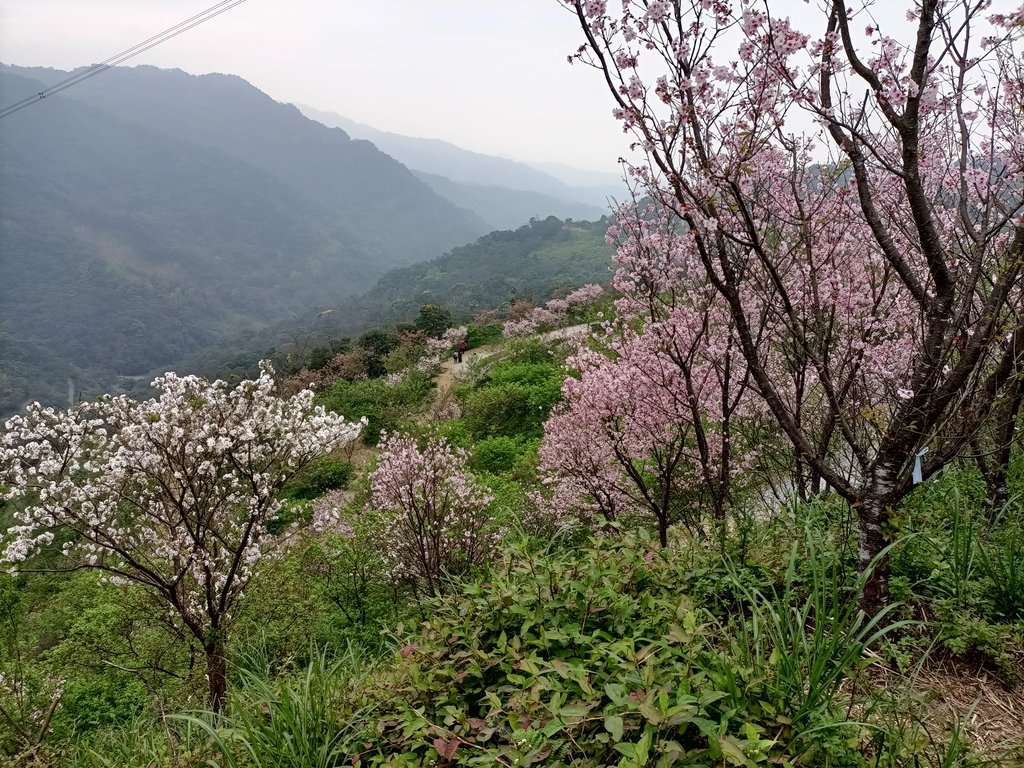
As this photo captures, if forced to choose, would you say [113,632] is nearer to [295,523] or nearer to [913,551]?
[295,523]

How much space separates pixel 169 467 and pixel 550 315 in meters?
25.2

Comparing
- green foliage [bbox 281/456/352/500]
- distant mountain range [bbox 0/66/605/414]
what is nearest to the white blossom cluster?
green foliage [bbox 281/456/352/500]

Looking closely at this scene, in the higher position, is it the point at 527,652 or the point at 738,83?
the point at 738,83

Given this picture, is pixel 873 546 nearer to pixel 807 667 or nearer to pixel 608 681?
pixel 807 667

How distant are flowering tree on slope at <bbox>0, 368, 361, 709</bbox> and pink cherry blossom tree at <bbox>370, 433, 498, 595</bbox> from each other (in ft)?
5.07

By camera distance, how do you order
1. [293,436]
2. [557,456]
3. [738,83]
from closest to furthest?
[738,83], [293,436], [557,456]

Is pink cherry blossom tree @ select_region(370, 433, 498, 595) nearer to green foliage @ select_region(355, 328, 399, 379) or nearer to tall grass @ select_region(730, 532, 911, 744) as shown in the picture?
tall grass @ select_region(730, 532, 911, 744)

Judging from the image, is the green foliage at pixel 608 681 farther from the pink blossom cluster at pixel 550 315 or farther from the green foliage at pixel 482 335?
the green foliage at pixel 482 335

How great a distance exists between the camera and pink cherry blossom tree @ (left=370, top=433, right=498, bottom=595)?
7824mm

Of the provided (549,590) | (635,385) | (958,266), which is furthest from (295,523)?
(958,266)

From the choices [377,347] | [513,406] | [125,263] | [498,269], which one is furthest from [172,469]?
[125,263]

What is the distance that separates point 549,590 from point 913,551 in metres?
2.40

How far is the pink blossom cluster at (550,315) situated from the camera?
28859 mm

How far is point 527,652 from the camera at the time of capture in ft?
7.91
